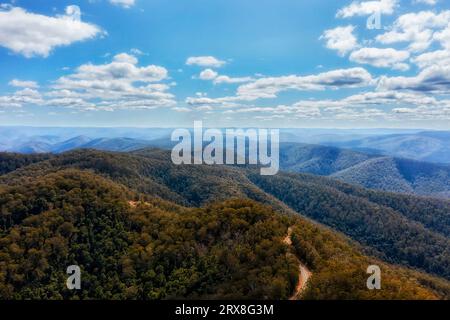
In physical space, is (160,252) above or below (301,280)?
below

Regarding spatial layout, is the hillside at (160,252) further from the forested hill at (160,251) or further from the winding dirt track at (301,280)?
the winding dirt track at (301,280)

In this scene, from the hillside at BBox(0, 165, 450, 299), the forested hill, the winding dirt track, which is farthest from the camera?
the forested hill

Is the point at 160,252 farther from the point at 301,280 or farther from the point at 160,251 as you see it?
the point at 301,280

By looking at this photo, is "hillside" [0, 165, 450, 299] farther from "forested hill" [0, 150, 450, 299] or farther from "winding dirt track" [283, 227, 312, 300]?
"winding dirt track" [283, 227, 312, 300]

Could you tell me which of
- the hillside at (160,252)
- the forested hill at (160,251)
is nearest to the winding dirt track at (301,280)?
the hillside at (160,252)

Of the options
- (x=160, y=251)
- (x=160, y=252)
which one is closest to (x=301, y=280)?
(x=160, y=252)

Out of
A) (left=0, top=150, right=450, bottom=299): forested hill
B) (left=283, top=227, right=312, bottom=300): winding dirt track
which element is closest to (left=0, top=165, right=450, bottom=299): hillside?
(left=0, top=150, right=450, bottom=299): forested hill
